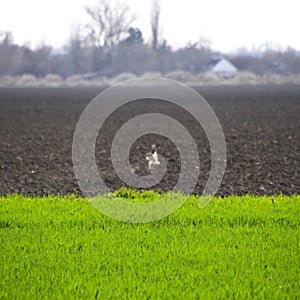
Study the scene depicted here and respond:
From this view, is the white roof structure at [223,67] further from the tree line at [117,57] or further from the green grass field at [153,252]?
the green grass field at [153,252]

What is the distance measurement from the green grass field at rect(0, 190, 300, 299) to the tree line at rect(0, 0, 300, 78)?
71.5 meters

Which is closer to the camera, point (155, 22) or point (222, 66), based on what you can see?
point (155, 22)

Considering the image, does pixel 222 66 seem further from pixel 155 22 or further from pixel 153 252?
pixel 153 252

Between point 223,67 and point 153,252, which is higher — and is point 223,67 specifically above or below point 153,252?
above

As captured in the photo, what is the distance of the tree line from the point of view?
275ft

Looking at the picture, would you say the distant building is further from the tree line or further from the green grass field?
the green grass field

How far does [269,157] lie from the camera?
1323 cm

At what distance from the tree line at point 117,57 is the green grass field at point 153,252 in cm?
7151

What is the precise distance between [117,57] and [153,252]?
266 ft

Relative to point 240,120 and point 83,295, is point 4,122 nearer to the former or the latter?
point 240,120

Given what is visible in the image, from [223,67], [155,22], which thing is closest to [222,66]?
[223,67]

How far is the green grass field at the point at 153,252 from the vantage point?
511cm

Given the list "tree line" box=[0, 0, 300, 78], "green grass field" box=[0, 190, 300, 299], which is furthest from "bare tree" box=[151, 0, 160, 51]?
"green grass field" box=[0, 190, 300, 299]

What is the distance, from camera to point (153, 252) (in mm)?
6129
